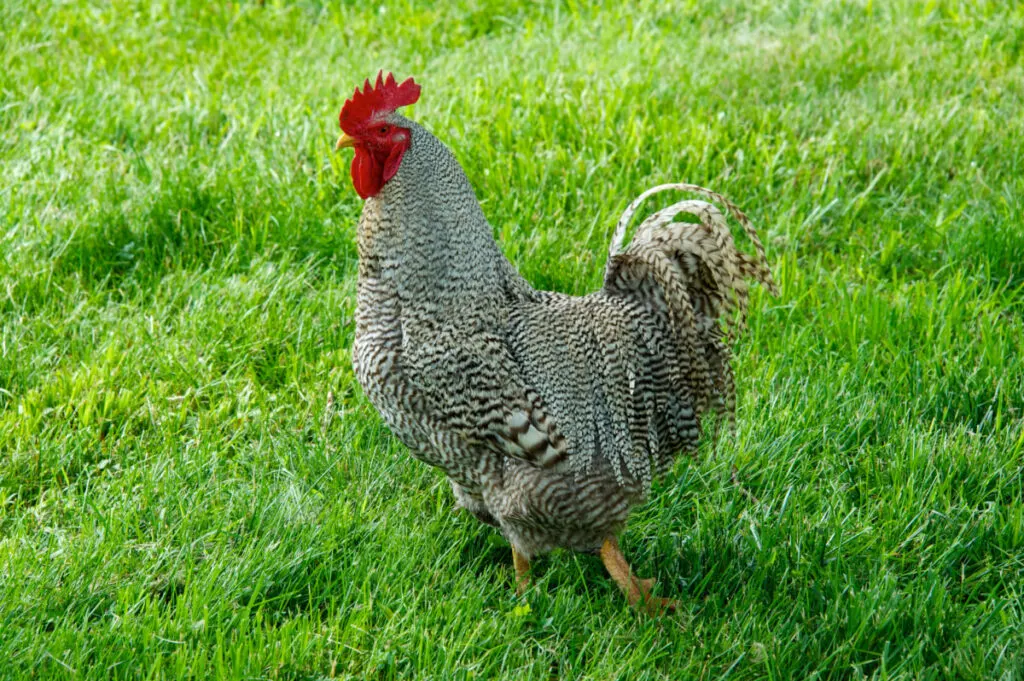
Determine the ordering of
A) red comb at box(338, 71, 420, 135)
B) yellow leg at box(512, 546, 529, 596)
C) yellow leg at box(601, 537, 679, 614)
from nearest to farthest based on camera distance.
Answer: red comb at box(338, 71, 420, 135), yellow leg at box(601, 537, 679, 614), yellow leg at box(512, 546, 529, 596)

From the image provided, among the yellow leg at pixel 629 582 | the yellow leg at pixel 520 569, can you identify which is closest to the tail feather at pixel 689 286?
the yellow leg at pixel 629 582

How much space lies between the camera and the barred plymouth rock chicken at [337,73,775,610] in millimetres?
3209

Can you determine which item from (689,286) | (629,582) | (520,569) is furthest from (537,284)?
(629,582)

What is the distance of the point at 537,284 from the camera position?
4750mm

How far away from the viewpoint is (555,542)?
11.1 ft

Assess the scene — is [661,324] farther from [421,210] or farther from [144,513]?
[144,513]

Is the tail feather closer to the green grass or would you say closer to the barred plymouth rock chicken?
the barred plymouth rock chicken

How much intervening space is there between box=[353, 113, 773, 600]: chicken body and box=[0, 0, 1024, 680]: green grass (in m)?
0.35

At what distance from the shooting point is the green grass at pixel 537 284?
10.5ft

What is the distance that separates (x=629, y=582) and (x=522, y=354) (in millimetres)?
794

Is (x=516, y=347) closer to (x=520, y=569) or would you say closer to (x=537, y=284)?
(x=520, y=569)

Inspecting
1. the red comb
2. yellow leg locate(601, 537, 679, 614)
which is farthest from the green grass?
the red comb

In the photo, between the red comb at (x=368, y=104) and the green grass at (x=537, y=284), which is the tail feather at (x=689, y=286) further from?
the red comb at (x=368, y=104)

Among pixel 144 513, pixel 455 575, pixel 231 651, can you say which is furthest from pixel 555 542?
pixel 144 513
